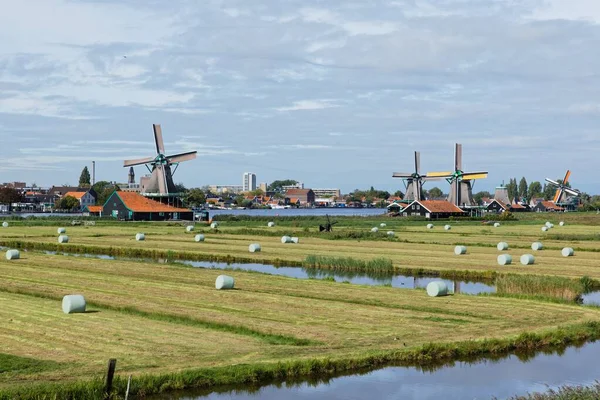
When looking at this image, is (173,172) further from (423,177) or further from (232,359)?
(232,359)

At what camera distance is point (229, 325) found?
23016 millimetres

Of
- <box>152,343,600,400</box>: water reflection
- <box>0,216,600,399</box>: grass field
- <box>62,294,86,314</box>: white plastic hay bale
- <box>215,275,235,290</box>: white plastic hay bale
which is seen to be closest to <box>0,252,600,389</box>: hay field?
<box>0,216,600,399</box>: grass field

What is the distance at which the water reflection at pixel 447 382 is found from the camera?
56.6 feet

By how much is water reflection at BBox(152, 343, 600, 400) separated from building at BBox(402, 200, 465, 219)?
110m

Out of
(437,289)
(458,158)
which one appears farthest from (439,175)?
(437,289)

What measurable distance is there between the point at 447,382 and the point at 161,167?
107 metres

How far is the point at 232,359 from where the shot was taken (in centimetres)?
1866

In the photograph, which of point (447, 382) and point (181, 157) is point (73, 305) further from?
point (181, 157)

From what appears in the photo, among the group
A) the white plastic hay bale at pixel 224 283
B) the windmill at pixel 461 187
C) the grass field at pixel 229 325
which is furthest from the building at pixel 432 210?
the white plastic hay bale at pixel 224 283

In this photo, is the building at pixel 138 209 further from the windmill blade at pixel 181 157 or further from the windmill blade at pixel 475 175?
the windmill blade at pixel 475 175

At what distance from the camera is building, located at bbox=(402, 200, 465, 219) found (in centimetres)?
13112

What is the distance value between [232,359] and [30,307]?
977 centimetres

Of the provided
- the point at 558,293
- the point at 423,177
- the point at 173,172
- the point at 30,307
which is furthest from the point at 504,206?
the point at 30,307

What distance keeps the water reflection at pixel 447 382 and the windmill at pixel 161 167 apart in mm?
102913
